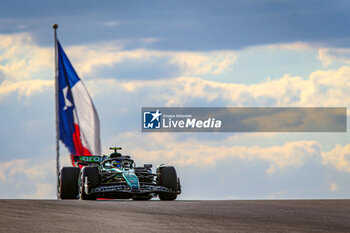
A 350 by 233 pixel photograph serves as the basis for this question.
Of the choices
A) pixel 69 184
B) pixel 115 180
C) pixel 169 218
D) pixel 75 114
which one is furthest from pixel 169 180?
pixel 169 218

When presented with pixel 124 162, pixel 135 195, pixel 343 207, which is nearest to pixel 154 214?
pixel 343 207

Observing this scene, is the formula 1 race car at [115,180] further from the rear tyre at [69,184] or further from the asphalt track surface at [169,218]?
the asphalt track surface at [169,218]

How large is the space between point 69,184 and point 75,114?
26.1ft

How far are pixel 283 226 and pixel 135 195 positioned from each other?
11306mm

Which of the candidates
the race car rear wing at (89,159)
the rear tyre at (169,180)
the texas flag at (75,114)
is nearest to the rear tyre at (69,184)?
the race car rear wing at (89,159)

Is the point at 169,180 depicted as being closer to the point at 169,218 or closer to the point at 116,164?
→ the point at 116,164

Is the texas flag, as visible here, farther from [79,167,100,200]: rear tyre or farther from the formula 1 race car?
[79,167,100,200]: rear tyre

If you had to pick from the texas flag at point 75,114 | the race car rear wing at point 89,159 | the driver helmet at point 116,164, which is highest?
the texas flag at point 75,114

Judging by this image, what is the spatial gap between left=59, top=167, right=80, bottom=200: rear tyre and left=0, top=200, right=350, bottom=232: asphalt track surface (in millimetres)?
8157

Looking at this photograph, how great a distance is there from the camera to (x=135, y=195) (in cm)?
2656

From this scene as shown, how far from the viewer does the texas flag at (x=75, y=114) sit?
116 feet

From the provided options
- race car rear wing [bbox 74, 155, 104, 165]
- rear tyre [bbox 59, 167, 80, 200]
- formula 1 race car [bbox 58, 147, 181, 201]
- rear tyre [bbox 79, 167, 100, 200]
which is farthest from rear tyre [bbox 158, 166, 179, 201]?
rear tyre [bbox 59, 167, 80, 200]

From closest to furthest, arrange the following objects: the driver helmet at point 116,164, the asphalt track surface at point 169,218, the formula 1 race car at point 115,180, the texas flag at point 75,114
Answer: the asphalt track surface at point 169,218 < the formula 1 race car at point 115,180 < the driver helmet at point 116,164 < the texas flag at point 75,114

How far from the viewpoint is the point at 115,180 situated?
27484mm
